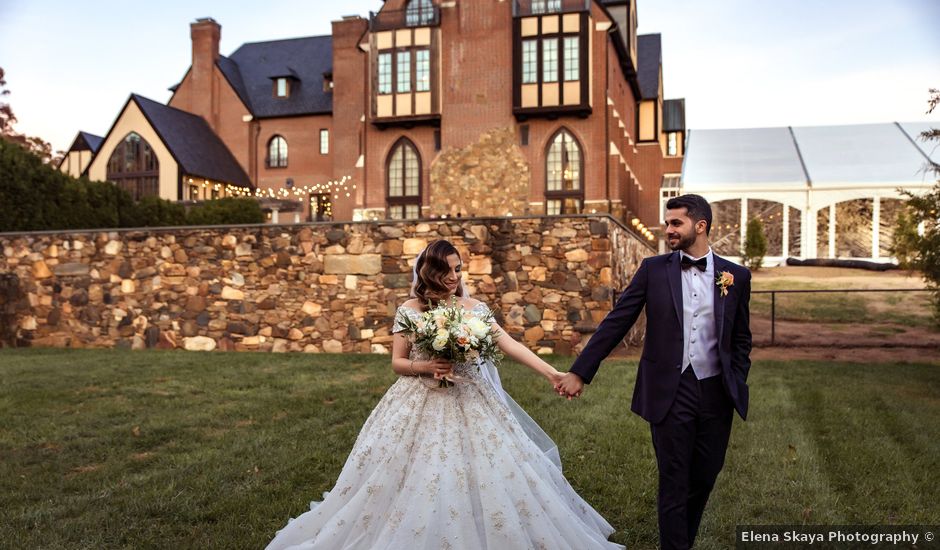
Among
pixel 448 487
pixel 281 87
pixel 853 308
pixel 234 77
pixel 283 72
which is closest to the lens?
pixel 448 487

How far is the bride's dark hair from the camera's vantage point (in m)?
4.52

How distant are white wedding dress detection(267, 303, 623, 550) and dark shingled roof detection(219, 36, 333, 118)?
38.2 m

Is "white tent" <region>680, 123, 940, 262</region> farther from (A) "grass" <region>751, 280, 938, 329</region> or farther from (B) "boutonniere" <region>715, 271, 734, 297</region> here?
(B) "boutonniere" <region>715, 271, 734, 297</region>

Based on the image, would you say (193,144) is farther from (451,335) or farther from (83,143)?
(451,335)

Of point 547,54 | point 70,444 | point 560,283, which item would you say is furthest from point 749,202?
point 70,444

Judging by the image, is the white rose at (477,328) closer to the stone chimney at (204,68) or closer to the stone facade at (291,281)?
the stone facade at (291,281)

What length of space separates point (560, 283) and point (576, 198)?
1581 centimetres

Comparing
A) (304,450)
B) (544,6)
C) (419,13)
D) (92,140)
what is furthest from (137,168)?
(304,450)

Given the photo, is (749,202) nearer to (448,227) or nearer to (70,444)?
(448,227)

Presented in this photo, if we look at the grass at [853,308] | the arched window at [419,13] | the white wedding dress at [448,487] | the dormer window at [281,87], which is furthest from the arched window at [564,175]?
the white wedding dress at [448,487]

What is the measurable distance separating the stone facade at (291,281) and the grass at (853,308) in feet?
18.2

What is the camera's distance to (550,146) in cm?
2898

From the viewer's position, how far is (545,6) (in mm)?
28594

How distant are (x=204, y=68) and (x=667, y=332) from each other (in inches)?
1717
